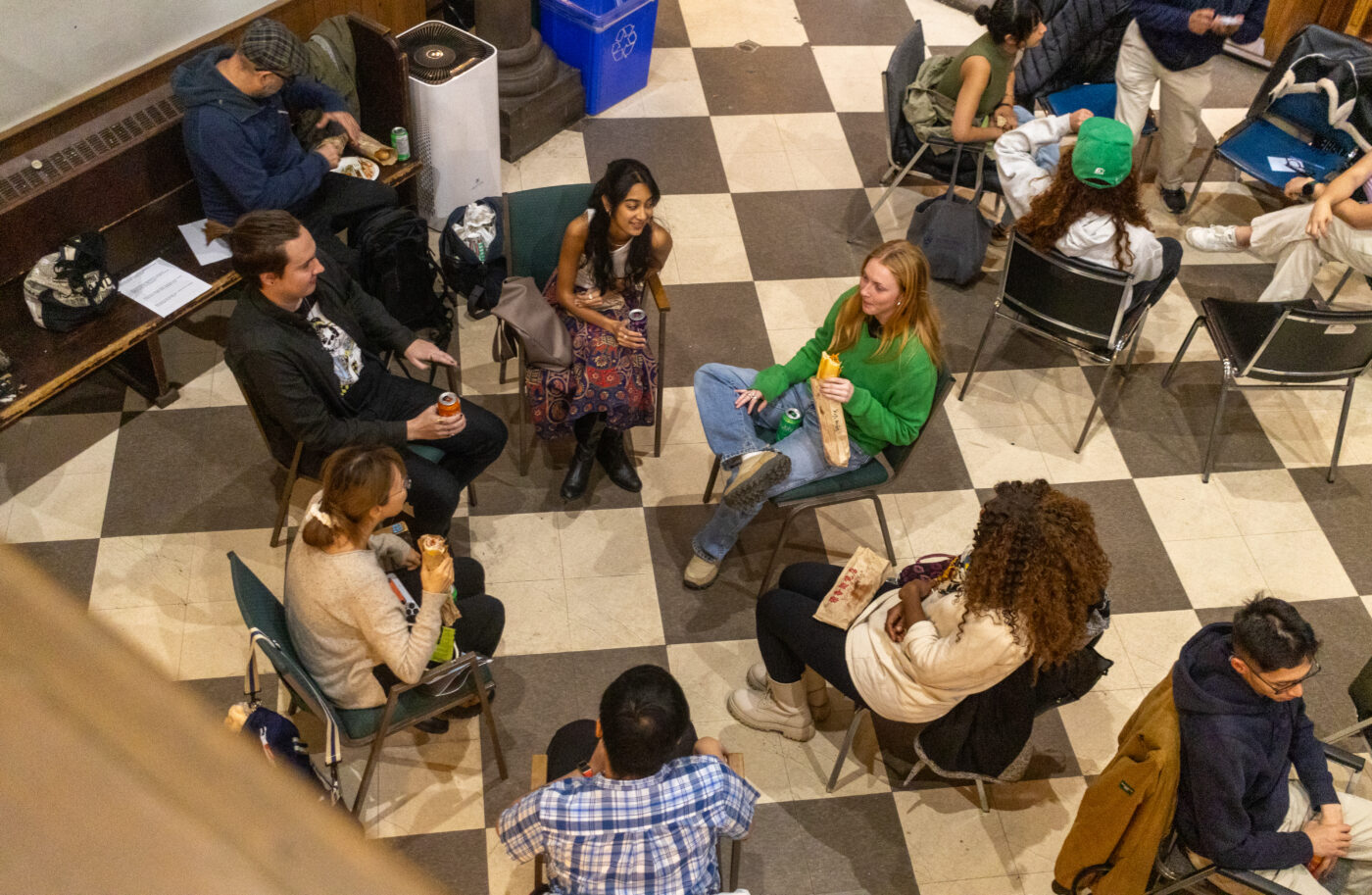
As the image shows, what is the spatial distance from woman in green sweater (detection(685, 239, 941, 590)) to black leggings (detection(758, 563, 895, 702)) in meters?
0.33

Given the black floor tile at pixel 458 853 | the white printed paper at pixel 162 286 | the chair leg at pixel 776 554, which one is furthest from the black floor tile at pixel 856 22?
the black floor tile at pixel 458 853

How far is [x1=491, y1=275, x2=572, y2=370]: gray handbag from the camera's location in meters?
3.54

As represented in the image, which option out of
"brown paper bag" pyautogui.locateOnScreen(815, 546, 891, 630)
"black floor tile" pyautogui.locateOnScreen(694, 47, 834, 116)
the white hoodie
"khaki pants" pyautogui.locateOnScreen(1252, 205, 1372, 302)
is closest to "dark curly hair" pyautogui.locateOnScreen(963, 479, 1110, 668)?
"brown paper bag" pyautogui.locateOnScreen(815, 546, 891, 630)

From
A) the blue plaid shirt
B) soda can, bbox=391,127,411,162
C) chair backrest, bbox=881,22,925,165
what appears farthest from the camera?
chair backrest, bbox=881,22,925,165

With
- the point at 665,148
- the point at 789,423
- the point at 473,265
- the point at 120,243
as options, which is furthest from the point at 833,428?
the point at 120,243

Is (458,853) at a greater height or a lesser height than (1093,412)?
lesser

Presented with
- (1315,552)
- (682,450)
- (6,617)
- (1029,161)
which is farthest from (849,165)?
(6,617)

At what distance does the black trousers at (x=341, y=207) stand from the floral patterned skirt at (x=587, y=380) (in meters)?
0.78

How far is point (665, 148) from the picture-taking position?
17.3 feet

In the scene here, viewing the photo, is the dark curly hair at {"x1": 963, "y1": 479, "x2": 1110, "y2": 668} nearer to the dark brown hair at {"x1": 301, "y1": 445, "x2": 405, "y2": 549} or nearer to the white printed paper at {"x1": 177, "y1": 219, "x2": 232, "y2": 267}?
the dark brown hair at {"x1": 301, "y1": 445, "x2": 405, "y2": 549}

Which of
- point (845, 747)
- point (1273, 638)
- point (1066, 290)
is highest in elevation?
point (1273, 638)

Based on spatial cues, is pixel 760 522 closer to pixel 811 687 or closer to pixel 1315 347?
pixel 811 687

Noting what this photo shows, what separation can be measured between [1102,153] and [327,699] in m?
2.87

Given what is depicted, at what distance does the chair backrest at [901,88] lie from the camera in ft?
15.0
